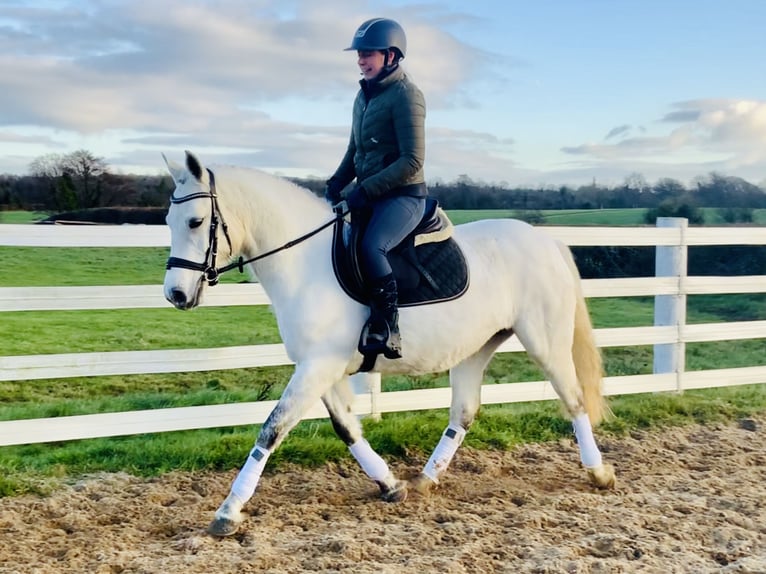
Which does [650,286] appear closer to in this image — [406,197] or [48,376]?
[406,197]

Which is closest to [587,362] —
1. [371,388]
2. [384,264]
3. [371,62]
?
[371,388]

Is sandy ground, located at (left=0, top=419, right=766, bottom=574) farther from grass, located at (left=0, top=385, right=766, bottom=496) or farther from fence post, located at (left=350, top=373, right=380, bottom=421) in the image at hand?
fence post, located at (left=350, top=373, right=380, bottom=421)

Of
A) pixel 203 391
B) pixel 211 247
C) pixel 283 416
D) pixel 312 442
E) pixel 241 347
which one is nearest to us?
pixel 211 247

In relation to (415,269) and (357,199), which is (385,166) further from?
(415,269)

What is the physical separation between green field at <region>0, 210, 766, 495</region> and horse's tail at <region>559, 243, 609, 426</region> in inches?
34.0

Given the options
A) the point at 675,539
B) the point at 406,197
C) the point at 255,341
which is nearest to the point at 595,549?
the point at 675,539

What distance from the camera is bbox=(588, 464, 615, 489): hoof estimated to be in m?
4.62

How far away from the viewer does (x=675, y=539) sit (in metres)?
3.73

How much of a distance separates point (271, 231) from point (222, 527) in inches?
61.7

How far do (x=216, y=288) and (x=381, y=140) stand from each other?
77.2 inches

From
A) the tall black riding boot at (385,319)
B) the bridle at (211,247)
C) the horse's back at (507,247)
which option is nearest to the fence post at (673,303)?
the horse's back at (507,247)

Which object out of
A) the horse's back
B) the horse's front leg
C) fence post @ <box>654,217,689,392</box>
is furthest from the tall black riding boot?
fence post @ <box>654,217,689,392</box>

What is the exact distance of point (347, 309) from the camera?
3.95 metres

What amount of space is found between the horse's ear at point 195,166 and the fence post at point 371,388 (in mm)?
2598
